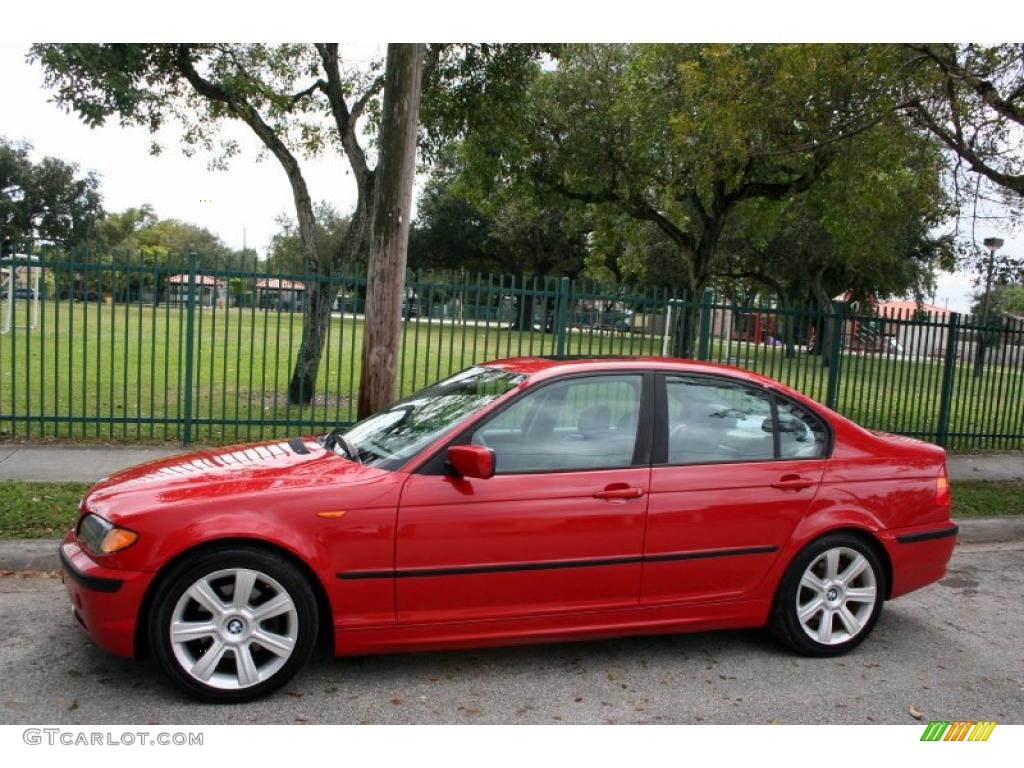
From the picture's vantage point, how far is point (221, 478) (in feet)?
12.7

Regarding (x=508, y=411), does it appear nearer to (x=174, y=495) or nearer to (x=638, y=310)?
(x=174, y=495)

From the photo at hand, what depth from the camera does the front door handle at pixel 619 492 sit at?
4.04 m

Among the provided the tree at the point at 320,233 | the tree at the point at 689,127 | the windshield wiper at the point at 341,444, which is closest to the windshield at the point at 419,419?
the windshield wiper at the point at 341,444

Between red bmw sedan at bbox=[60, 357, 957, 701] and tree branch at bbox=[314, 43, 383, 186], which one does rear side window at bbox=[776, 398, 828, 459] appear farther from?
tree branch at bbox=[314, 43, 383, 186]

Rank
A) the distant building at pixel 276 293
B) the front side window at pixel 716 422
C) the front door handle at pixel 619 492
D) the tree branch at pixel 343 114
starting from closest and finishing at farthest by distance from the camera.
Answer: the front door handle at pixel 619 492
the front side window at pixel 716 422
the distant building at pixel 276 293
the tree branch at pixel 343 114

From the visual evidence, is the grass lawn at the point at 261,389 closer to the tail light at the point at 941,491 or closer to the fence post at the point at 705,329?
the fence post at the point at 705,329

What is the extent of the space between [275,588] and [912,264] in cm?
3704

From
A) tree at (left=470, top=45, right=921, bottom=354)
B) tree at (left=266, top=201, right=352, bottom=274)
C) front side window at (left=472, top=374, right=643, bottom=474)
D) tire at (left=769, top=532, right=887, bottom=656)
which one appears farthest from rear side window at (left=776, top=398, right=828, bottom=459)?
tree at (left=266, top=201, right=352, bottom=274)

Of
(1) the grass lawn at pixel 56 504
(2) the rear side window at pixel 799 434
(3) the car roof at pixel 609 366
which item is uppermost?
(3) the car roof at pixel 609 366

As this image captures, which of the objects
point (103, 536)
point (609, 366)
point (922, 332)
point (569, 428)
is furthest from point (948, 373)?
point (103, 536)

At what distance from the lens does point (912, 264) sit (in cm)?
3556

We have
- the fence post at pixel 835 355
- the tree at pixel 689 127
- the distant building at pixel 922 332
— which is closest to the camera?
the tree at pixel 689 127

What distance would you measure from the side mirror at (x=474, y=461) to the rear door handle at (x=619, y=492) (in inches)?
22.8

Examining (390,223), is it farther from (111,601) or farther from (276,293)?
(111,601)
